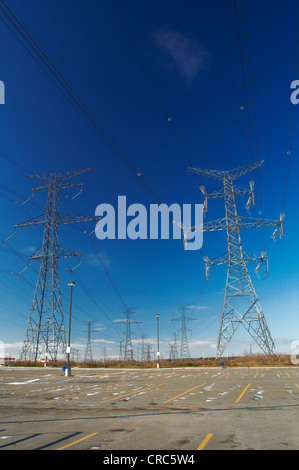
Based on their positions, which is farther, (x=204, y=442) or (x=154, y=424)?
(x=154, y=424)

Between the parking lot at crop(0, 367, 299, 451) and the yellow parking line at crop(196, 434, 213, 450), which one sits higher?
Answer: the yellow parking line at crop(196, 434, 213, 450)

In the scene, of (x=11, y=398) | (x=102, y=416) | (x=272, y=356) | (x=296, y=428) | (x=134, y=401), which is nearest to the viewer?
(x=296, y=428)

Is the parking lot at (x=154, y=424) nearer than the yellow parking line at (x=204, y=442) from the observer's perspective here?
No

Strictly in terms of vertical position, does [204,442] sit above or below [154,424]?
above

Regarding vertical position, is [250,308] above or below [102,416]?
→ above

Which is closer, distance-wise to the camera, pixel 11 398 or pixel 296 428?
pixel 296 428

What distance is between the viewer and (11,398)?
16.4m

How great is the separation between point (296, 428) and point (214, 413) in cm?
307

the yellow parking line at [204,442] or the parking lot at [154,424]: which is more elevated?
the yellow parking line at [204,442]

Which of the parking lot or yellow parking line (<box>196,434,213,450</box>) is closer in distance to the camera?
yellow parking line (<box>196,434,213,450</box>)
